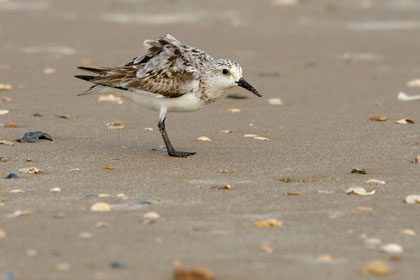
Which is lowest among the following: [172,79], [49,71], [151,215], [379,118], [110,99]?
[49,71]

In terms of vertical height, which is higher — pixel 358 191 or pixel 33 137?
pixel 358 191

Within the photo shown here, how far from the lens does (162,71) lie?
7.75 meters

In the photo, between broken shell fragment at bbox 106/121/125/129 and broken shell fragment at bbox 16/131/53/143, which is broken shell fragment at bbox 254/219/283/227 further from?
broken shell fragment at bbox 106/121/125/129

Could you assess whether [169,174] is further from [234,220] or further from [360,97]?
[360,97]

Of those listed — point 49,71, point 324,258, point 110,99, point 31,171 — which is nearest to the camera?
point 324,258

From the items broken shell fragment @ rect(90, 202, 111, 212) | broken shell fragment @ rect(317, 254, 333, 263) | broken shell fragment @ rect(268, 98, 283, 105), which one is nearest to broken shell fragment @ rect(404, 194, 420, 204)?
broken shell fragment @ rect(317, 254, 333, 263)

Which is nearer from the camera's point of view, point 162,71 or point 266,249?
point 266,249

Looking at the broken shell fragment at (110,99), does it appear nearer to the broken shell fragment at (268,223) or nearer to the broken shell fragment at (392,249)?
the broken shell fragment at (268,223)

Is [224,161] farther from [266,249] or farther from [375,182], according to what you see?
[266,249]

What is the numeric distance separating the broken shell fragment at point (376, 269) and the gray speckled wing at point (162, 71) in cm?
344

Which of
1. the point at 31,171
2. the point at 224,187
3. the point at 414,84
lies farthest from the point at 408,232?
the point at 414,84

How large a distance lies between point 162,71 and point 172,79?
17cm

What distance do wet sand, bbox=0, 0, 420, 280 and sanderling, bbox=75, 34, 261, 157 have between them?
1.66 ft

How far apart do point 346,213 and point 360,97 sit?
5.09 metres
